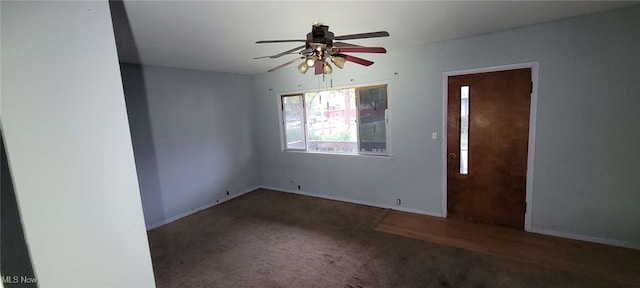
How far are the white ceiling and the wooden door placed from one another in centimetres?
67

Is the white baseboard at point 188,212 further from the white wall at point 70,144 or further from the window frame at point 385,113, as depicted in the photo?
the white wall at point 70,144

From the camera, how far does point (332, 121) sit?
4688mm

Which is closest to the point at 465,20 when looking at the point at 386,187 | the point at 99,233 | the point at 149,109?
the point at 386,187

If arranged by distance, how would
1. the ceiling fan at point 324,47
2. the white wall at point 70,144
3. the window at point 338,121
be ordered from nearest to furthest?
the white wall at point 70,144, the ceiling fan at point 324,47, the window at point 338,121

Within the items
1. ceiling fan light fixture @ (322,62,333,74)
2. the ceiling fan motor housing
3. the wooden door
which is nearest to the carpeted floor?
the wooden door

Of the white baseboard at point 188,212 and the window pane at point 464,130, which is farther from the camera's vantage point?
→ the white baseboard at point 188,212

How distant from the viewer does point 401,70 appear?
3758 mm

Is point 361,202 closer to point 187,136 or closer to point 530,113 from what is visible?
point 530,113

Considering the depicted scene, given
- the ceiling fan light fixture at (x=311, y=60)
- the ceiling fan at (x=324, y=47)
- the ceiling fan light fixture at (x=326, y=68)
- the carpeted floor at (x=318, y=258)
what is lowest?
the carpeted floor at (x=318, y=258)

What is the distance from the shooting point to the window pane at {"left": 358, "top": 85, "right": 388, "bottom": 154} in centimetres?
405

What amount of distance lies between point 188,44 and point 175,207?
2.66 meters

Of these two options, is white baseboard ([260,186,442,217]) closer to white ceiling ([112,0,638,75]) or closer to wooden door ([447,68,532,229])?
wooden door ([447,68,532,229])

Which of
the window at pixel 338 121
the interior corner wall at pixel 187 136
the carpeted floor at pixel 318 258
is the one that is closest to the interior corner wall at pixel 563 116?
the window at pixel 338 121

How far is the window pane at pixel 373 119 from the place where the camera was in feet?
13.3
